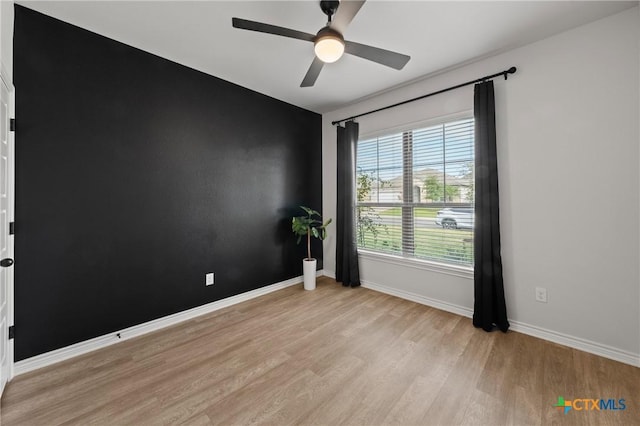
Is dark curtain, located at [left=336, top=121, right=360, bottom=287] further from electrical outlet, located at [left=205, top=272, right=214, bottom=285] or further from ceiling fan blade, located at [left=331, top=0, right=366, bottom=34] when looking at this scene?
ceiling fan blade, located at [left=331, top=0, right=366, bottom=34]

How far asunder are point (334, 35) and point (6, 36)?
7.35 feet

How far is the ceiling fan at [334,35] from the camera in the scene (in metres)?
1.60

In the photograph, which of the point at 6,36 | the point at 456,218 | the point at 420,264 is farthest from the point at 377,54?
the point at 6,36

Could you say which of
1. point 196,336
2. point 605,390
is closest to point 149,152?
point 196,336

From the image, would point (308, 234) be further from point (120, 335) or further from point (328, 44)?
point (328, 44)

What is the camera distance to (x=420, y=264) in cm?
316

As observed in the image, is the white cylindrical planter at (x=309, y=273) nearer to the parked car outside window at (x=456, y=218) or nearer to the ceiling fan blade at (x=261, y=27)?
the parked car outside window at (x=456, y=218)

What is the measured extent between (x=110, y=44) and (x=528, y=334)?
15.2ft

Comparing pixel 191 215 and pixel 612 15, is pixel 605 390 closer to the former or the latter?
pixel 612 15

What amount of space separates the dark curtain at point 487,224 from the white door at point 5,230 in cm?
375

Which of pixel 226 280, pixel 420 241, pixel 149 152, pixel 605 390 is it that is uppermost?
pixel 149 152

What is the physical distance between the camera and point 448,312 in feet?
9.48

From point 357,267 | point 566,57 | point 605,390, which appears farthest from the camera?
point 357,267

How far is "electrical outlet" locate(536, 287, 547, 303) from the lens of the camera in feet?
7.69
